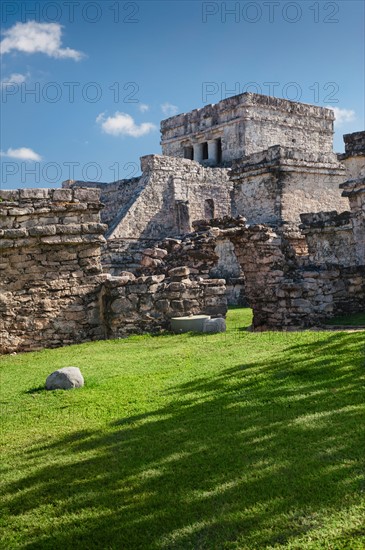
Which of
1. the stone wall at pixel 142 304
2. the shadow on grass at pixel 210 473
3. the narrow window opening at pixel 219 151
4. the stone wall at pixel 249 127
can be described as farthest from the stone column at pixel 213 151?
the shadow on grass at pixel 210 473

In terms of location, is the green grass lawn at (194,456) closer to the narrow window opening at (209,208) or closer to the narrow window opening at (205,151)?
the narrow window opening at (209,208)

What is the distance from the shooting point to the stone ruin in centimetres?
1017

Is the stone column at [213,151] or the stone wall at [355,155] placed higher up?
the stone column at [213,151]

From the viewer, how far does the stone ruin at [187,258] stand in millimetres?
10172

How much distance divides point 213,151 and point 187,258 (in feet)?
59.0

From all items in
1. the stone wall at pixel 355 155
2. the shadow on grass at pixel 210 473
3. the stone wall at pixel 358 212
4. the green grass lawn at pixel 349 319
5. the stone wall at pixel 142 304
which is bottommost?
the shadow on grass at pixel 210 473

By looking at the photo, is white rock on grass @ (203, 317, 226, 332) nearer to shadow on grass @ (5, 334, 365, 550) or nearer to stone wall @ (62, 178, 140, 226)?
shadow on grass @ (5, 334, 365, 550)

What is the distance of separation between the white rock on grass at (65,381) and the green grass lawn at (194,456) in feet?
0.43

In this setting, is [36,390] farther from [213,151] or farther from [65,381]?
[213,151]

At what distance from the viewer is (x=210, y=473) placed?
3.64 m

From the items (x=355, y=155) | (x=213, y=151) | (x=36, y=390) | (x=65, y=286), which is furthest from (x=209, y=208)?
(x=36, y=390)

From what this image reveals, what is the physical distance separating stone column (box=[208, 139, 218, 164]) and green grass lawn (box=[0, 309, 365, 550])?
81.4ft

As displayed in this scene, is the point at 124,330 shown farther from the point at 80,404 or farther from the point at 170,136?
the point at 170,136

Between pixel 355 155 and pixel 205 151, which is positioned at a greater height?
pixel 205 151
